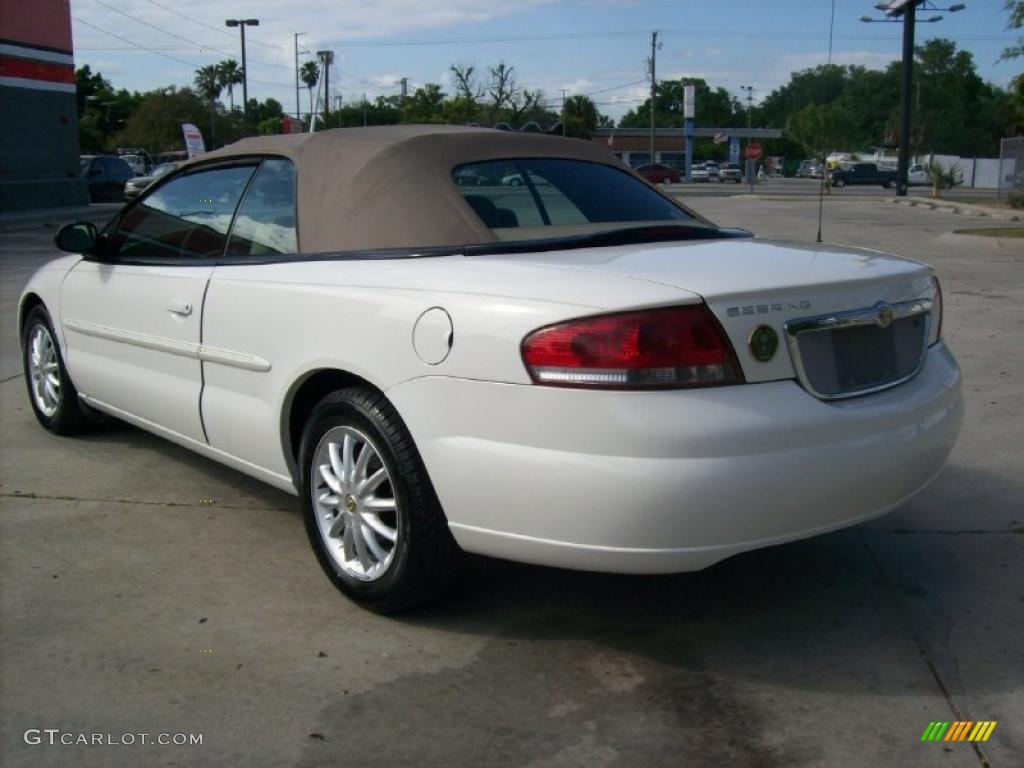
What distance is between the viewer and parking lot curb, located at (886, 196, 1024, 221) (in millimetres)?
27025

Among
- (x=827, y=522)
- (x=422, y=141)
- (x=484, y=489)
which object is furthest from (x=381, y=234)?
(x=827, y=522)

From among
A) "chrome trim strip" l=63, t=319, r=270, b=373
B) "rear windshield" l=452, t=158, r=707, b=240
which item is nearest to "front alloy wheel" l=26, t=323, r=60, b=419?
"chrome trim strip" l=63, t=319, r=270, b=373

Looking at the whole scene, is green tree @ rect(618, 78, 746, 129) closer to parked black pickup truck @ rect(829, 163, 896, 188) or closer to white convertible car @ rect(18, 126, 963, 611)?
parked black pickup truck @ rect(829, 163, 896, 188)

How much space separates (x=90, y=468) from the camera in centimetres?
530

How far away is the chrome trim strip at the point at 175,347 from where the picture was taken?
399 cm

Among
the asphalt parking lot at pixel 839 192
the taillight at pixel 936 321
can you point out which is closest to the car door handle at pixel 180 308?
the taillight at pixel 936 321

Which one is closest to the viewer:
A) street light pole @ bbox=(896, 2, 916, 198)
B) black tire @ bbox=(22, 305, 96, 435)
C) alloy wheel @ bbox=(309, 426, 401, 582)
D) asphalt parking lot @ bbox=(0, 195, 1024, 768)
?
asphalt parking lot @ bbox=(0, 195, 1024, 768)

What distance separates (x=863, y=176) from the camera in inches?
2518

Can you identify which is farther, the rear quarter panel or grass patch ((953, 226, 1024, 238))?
grass patch ((953, 226, 1024, 238))

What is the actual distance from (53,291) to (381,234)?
2.57m

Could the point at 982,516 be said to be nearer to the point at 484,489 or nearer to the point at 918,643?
the point at 918,643

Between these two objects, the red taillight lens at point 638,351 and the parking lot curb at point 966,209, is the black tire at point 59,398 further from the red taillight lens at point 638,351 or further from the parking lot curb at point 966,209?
the parking lot curb at point 966,209

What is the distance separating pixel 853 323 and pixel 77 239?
11.5 feet

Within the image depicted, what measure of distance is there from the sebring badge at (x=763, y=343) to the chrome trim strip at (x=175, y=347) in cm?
175
